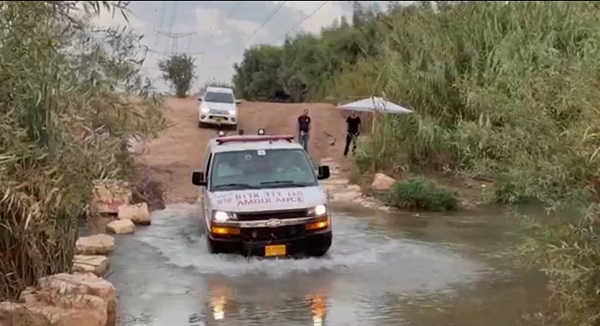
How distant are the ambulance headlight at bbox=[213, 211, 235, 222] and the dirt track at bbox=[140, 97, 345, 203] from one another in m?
8.64

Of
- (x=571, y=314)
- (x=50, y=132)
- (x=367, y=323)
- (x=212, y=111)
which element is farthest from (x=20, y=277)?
(x=212, y=111)

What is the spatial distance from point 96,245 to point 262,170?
8.91 ft

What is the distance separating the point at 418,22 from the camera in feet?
86.5

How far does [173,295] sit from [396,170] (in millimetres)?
12920

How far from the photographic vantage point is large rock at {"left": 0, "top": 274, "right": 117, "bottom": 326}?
860cm

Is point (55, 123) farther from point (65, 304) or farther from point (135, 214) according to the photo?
point (135, 214)

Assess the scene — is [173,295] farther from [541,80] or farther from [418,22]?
[418,22]

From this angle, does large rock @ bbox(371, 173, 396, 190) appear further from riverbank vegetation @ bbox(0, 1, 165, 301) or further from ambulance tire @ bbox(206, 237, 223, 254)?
riverbank vegetation @ bbox(0, 1, 165, 301)

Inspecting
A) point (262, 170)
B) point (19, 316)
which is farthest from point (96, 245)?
point (19, 316)

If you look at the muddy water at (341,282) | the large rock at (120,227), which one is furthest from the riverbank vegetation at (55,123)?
the large rock at (120,227)

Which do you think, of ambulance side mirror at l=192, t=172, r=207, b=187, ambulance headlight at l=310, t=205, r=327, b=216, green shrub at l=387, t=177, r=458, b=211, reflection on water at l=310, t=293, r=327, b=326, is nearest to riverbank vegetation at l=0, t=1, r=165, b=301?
reflection on water at l=310, t=293, r=327, b=326

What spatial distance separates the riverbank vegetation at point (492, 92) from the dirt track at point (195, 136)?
66.2 inches

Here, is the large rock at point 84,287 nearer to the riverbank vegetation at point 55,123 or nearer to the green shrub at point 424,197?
the riverbank vegetation at point 55,123

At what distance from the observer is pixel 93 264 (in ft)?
41.6
